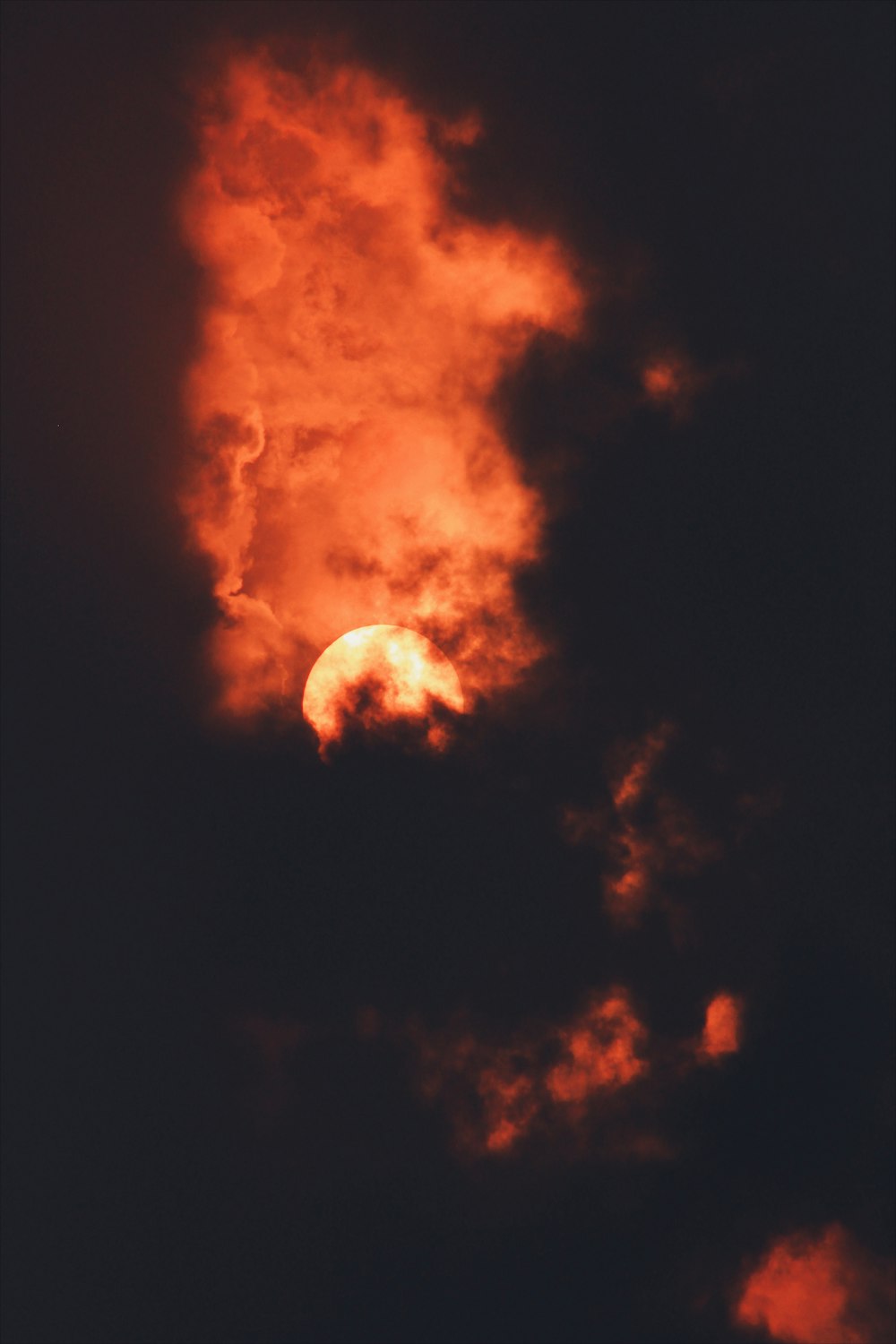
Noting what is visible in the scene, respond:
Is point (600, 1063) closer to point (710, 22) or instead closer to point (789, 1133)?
point (789, 1133)

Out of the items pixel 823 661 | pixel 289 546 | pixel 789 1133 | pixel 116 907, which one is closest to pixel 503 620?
pixel 289 546

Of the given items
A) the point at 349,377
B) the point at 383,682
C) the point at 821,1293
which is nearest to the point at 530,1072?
the point at 821,1293

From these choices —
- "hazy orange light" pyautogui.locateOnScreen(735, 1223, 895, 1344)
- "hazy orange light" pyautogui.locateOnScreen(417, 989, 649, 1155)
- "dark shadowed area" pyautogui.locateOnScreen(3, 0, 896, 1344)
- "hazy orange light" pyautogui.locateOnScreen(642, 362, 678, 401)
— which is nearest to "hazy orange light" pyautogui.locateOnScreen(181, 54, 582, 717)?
"dark shadowed area" pyautogui.locateOnScreen(3, 0, 896, 1344)

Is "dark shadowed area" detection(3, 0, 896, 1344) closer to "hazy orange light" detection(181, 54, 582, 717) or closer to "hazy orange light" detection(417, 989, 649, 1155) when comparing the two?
"hazy orange light" detection(417, 989, 649, 1155)

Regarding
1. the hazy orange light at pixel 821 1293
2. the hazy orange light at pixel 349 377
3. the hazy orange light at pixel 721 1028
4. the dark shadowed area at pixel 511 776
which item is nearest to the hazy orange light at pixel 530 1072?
the dark shadowed area at pixel 511 776

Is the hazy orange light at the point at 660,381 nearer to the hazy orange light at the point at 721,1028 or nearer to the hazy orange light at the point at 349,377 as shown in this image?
the hazy orange light at the point at 349,377

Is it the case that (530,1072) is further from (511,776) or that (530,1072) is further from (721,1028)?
(511,776)
